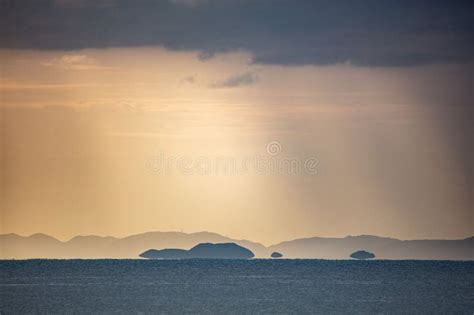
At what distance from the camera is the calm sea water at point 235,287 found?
1543 inches

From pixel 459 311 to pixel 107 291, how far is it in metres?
16.1

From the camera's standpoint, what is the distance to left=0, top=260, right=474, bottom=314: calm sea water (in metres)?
39.2

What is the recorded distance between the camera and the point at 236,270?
69000 millimetres

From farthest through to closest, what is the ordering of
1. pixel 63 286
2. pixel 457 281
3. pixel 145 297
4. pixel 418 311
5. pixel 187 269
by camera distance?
pixel 187 269 → pixel 457 281 → pixel 63 286 → pixel 145 297 → pixel 418 311

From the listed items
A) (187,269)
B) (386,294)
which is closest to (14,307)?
(386,294)

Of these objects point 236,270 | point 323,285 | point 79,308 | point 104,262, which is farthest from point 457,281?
point 104,262

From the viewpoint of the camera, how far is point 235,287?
50781 mm

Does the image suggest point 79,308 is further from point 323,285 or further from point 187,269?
point 187,269

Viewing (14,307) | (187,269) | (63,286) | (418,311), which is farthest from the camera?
(187,269)

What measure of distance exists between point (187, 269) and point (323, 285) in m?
17.7

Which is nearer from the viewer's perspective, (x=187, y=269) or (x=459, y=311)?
(x=459, y=311)

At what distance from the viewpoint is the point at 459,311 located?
3731cm

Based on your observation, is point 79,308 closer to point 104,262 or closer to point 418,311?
point 418,311

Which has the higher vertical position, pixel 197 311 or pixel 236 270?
pixel 236 270
